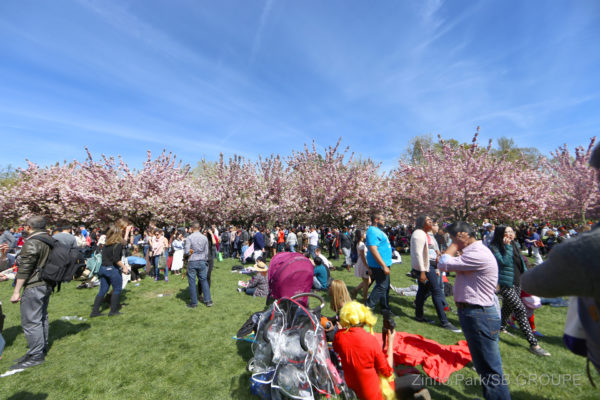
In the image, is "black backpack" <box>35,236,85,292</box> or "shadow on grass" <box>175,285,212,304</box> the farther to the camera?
"shadow on grass" <box>175,285,212,304</box>

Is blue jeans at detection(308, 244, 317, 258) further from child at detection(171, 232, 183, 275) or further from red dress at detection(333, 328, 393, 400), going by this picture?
red dress at detection(333, 328, 393, 400)

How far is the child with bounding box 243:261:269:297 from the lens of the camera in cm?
798

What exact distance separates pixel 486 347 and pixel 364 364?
134cm

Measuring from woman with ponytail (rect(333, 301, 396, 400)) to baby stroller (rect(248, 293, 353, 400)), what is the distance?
0.93 ft

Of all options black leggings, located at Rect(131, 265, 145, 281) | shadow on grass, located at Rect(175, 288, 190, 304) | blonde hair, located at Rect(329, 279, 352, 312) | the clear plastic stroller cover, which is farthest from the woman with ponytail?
black leggings, located at Rect(131, 265, 145, 281)

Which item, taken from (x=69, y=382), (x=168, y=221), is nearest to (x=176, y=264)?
(x=69, y=382)

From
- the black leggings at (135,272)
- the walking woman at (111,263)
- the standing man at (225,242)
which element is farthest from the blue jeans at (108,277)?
the standing man at (225,242)

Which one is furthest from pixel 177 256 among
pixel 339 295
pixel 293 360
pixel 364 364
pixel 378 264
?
pixel 364 364

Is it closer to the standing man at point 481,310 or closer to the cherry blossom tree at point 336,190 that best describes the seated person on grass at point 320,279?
the standing man at point 481,310

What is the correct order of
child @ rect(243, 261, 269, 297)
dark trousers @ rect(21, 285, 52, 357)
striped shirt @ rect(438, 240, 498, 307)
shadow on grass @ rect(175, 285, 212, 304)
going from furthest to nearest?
1. child @ rect(243, 261, 269, 297)
2. shadow on grass @ rect(175, 285, 212, 304)
3. dark trousers @ rect(21, 285, 52, 357)
4. striped shirt @ rect(438, 240, 498, 307)

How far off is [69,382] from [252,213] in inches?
769

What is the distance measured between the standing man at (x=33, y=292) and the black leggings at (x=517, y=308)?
7832 mm

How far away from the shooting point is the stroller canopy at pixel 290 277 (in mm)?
4595

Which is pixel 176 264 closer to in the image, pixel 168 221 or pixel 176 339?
pixel 176 339
